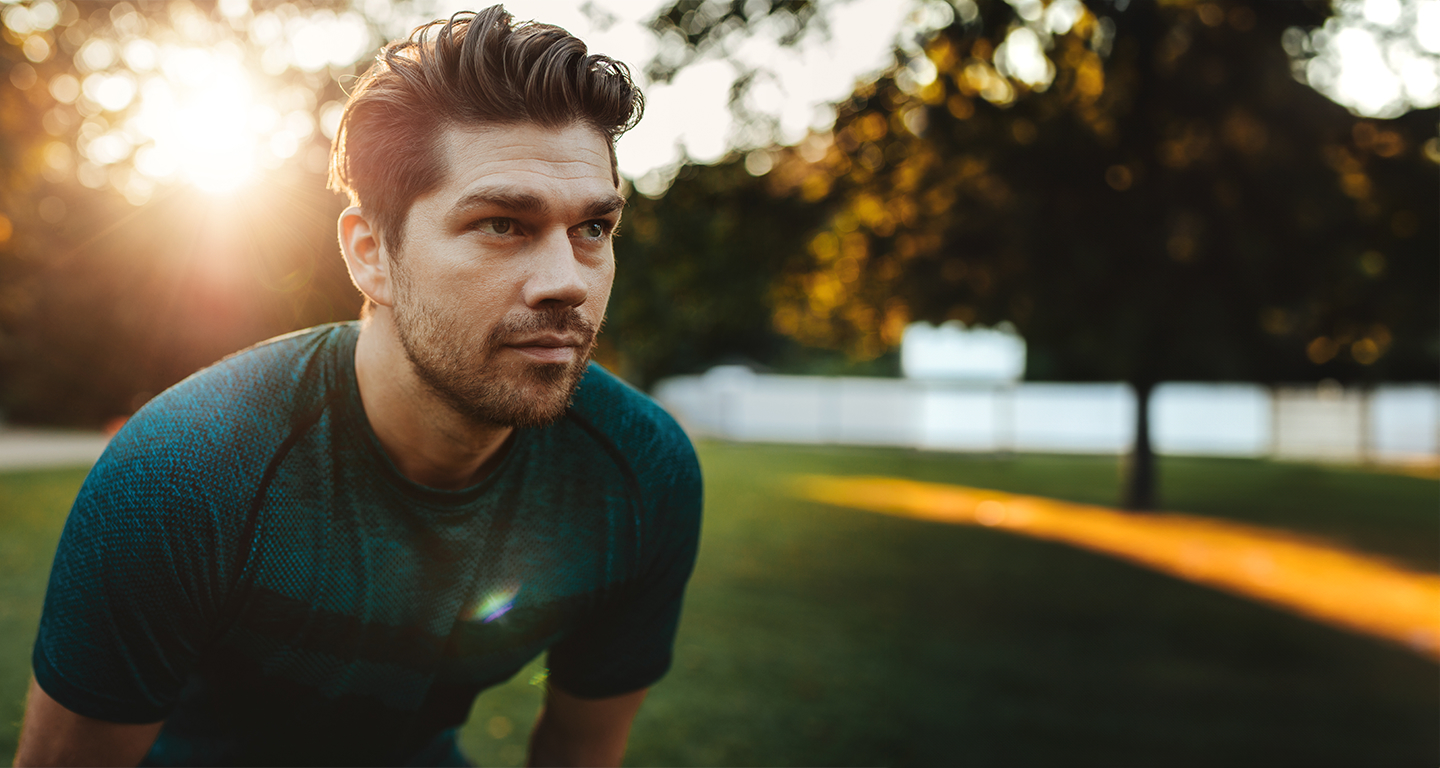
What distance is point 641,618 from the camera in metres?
2.25

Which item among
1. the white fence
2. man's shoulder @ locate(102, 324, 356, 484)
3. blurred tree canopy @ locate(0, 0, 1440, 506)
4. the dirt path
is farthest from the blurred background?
the white fence

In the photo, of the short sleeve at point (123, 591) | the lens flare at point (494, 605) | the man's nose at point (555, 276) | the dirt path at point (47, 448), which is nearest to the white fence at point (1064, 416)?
the dirt path at point (47, 448)

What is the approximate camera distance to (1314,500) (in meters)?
16.0

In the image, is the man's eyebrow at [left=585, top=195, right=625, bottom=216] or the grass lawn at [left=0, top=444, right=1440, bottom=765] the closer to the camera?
the man's eyebrow at [left=585, top=195, right=625, bottom=216]

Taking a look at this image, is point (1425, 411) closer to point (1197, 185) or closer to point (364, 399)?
point (1197, 185)

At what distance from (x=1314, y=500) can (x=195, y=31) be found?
1760 centimetres

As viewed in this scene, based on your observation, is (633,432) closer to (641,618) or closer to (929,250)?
(641,618)

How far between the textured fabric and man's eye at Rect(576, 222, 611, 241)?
18.7 inches

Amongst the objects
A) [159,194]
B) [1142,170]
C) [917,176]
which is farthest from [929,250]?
[159,194]

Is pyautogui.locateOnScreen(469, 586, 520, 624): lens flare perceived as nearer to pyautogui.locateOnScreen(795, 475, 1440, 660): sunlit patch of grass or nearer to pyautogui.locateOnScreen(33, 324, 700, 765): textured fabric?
pyautogui.locateOnScreen(33, 324, 700, 765): textured fabric

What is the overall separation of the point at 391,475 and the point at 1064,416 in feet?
94.0

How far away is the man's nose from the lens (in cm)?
162

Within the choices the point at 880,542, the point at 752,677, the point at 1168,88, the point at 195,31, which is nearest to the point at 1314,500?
the point at 880,542

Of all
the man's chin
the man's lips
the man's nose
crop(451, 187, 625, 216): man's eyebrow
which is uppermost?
crop(451, 187, 625, 216): man's eyebrow
